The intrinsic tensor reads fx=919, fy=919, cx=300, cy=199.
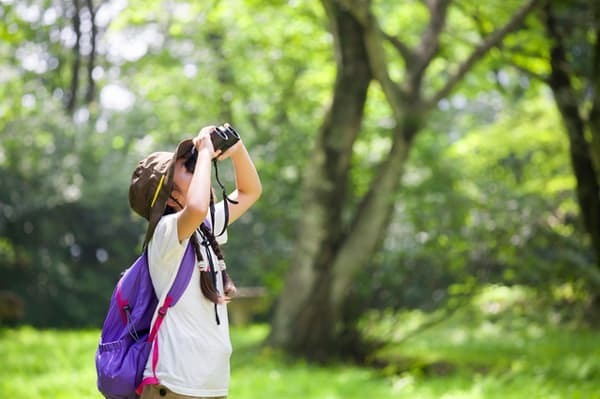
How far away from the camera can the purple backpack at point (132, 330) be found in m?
3.01

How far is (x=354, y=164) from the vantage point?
11.4 m

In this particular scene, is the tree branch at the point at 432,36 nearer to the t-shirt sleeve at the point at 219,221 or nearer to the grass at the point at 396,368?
the grass at the point at 396,368

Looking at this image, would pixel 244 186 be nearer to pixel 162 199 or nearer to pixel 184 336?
pixel 162 199

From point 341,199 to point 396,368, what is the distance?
200 cm

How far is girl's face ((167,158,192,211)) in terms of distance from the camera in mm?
3152

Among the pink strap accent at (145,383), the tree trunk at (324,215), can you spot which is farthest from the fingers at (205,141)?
the tree trunk at (324,215)

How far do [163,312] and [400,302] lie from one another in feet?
24.5

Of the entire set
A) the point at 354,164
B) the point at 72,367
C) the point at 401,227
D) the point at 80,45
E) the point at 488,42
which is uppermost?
the point at 80,45

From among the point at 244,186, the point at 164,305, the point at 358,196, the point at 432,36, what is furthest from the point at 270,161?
the point at 164,305

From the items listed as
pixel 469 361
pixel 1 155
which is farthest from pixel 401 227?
pixel 1 155

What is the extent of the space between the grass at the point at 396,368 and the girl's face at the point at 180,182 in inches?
178

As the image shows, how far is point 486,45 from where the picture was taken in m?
9.96

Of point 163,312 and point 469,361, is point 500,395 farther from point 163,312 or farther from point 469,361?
point 163,312

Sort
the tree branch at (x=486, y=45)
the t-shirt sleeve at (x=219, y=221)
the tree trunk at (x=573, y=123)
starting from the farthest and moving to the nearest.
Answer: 1. the tree trunk at (x=573, y=123)
2. the tree branch at (x=486, y=45)
3. the t-shirt sleeve at (x=219, y=221)
